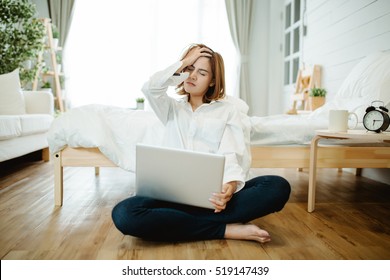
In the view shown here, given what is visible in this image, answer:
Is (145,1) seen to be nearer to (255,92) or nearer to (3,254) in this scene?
(255,92)

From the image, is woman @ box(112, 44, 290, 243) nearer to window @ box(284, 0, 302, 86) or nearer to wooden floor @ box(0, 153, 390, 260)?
wooden floor @ box(0, 153, 390, 260)

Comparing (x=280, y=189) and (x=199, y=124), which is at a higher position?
(x=199, y=124)

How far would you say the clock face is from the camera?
1.49m

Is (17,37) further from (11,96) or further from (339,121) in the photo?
(339,121)

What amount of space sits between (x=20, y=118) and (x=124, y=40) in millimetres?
2503

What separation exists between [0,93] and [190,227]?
7.70 feet

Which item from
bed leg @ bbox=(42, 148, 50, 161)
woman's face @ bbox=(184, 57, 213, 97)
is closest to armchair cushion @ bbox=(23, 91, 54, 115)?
bed leg @ bbox=(42, 148, 50, 161)

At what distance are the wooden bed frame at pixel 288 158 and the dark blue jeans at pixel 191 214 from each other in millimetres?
531

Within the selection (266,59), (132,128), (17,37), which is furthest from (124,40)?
(132,128)

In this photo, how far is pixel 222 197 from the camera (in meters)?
1.12

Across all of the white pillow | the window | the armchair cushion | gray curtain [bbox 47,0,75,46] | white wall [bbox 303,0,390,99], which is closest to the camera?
white wall [bbox 303,0,390,99]

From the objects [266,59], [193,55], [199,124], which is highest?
[266,59]

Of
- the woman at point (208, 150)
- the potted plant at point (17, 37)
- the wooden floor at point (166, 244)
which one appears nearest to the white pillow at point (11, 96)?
the potted plant at point (17, 37)
